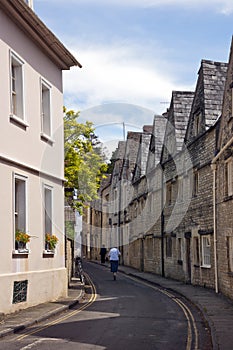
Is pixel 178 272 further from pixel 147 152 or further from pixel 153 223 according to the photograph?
pixel 147 152

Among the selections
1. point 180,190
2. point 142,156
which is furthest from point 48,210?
point 142,156

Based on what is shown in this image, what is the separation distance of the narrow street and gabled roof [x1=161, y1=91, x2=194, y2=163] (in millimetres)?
11665

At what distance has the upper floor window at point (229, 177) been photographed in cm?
1897

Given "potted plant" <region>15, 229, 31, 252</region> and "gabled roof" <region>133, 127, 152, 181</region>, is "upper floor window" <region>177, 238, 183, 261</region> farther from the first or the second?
"gabled roof" <region>133, 127, 152, 181</region>

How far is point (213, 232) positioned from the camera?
69.8ft

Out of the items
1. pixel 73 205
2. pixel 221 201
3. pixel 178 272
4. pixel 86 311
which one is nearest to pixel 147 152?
pixel 73 205

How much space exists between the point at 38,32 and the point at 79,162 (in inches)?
472

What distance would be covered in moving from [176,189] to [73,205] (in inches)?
219

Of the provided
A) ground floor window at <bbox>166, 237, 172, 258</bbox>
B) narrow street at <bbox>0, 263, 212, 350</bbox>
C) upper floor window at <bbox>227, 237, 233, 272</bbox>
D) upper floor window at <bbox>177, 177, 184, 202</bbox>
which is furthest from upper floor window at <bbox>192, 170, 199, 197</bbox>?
narrow street at <bbox>0, 263, 212, 350</bbox>

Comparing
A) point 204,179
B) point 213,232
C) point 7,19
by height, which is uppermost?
point 7,19

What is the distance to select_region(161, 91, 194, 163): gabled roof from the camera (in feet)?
94.8

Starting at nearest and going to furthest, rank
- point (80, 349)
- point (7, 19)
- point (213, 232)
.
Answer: point (80, 349)
point (7, 19)
point (213, 232)

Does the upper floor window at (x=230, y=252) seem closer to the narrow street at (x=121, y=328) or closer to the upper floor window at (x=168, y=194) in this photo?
the narrow street at (x=121, y=328)

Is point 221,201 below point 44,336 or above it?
above
